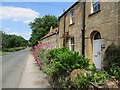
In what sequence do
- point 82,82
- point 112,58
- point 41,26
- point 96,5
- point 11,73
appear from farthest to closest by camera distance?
point 41,26 → point 11,73 → point 96,5 → point 112,58 → point 82,82

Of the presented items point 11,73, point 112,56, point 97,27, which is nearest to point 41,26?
point 11,73

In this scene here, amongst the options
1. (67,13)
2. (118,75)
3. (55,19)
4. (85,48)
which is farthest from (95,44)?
(55,19)

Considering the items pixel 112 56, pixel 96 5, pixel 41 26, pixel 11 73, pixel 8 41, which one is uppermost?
pixel 41 26

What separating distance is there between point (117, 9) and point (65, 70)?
4.51 m

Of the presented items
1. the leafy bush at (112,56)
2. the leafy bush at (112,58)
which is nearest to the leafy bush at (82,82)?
the leafy bush at (112,58)

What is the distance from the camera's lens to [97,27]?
777 centimetres

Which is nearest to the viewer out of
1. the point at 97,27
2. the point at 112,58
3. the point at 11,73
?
the point at 112,58

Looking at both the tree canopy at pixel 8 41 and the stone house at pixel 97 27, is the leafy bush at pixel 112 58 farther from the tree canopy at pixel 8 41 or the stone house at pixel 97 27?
the tree canopy at pixel 8 41

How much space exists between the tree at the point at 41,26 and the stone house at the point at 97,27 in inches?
1184

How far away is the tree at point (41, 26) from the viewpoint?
4116 cm

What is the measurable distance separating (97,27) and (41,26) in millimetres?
37069

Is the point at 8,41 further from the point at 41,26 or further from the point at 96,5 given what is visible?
the point at 96,5

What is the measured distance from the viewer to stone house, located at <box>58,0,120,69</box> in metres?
6.38

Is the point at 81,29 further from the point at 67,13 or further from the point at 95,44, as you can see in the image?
the point at 67,13
